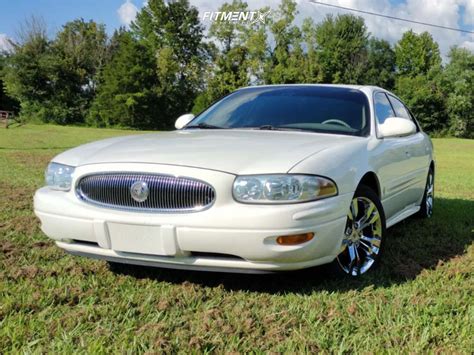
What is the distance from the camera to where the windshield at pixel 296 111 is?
4.26m

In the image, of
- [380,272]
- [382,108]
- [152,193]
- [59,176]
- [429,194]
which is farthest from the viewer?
[429,194]

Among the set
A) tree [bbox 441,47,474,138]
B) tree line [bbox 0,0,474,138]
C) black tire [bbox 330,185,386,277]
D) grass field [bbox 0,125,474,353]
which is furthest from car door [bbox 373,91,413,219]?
tree [bbox 441,47,474,138]

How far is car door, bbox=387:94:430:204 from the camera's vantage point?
500 cm

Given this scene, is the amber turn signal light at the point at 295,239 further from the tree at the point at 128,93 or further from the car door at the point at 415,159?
the tree at the point at 128,93

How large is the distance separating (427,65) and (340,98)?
60.9m

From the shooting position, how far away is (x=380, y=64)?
63.4m

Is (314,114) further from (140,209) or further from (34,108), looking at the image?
(34,108)

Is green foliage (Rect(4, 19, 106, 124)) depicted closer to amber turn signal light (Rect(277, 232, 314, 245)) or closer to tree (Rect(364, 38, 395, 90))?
tree (Rect(364, 38, 395, 90))

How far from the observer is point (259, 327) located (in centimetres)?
276

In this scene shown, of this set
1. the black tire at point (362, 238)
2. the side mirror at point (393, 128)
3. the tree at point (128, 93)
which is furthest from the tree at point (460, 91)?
the black tire at point (362, 238)

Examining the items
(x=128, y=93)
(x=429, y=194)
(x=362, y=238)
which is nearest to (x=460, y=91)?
(x=128, y=93)

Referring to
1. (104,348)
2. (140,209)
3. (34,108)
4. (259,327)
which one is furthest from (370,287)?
(34,108)

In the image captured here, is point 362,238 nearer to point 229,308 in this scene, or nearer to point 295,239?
point 295,239

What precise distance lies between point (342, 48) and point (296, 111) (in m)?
59.5
